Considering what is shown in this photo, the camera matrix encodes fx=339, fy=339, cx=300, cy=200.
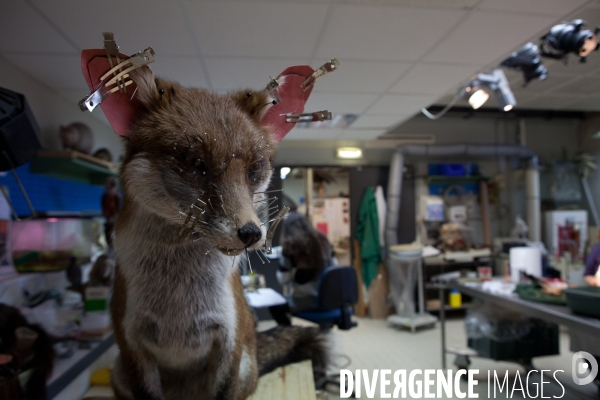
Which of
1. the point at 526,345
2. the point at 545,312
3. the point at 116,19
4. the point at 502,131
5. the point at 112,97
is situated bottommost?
the point at 526,345

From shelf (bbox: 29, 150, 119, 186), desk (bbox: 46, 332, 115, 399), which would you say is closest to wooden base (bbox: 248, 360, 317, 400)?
desk (bbox: 46, 332, 115, 399)

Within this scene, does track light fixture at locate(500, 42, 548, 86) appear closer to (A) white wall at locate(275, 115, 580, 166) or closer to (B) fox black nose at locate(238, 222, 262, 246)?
(A) white wall at locate(275, 115, 580, 166)

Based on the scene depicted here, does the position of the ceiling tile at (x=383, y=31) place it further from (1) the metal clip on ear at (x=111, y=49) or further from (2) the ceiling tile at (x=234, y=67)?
(1) the metal clip on ear at (x=111, y=49)

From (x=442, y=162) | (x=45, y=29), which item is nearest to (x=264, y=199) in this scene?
(x=45, y=29)

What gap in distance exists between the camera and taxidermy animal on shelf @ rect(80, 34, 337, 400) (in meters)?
0.48

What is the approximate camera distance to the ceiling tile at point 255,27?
1.36m

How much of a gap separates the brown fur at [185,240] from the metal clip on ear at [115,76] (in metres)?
0.02

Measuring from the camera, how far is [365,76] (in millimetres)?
1748

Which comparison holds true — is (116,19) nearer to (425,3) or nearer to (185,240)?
(185,240)

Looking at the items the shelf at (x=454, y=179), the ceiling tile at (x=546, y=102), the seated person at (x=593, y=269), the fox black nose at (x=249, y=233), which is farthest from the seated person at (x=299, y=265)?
the ceiling tile at (x=546, y=102)

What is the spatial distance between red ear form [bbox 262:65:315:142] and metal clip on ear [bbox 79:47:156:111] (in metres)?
0.20

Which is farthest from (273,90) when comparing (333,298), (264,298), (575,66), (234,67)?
(575,66)

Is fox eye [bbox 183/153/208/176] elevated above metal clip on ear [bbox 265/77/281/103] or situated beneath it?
situated beneath

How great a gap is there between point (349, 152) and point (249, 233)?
216 centimetres
